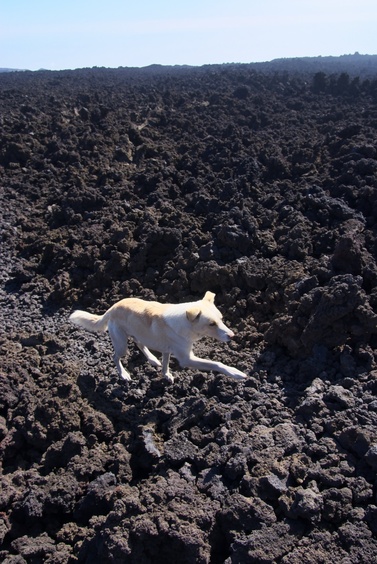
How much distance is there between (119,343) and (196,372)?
3.40ft

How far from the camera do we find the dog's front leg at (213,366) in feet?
17.1

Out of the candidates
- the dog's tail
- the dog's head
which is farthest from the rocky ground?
the dog's head

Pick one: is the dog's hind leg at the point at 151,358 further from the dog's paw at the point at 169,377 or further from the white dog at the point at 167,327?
the dog's paw at the point at 169,377

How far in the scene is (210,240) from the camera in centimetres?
892

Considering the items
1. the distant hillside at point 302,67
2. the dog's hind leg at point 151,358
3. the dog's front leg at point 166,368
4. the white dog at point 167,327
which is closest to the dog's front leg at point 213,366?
the white dog at point 167,327

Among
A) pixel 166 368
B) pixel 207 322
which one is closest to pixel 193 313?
pixel 207 322

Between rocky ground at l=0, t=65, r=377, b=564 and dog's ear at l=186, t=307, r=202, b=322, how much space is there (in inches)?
42.9

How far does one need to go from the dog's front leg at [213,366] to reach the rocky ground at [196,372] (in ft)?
1.36

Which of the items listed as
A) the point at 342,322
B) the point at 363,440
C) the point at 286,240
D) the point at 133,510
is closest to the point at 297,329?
the point at 342,322

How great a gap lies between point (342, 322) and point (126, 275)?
3.91m

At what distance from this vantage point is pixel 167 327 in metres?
5.42

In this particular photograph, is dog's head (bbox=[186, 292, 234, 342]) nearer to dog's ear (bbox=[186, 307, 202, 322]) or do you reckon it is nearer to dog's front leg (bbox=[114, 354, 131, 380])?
dog's ear (bbox=[186, 307, 202, 322])

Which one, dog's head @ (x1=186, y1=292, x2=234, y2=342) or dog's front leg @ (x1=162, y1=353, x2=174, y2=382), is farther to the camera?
dog's front leg @ (x1=162, y1=353, x2=174, y2=382)

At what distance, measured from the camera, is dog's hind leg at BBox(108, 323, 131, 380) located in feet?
19.8
